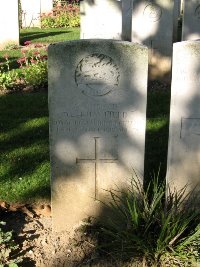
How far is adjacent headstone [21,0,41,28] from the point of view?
1756cm

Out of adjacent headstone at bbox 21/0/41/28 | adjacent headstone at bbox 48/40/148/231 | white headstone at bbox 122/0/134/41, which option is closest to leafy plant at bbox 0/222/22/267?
adjacent headstone at bbox 48/40/148/231

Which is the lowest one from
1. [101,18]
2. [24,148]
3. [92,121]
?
[24,148]

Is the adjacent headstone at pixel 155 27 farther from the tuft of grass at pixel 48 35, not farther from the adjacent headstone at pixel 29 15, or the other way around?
the adjacent headstone at pixel 29 15

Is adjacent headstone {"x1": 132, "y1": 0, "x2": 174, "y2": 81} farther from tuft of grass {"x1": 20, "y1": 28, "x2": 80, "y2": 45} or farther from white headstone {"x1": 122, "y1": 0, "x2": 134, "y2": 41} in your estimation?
tuft of grass {"x1": 20, "y1": 28, "x2": 80, "y2": 45}

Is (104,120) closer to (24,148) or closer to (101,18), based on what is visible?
(24,148)

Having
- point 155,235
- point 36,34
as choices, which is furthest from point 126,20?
point 155,235

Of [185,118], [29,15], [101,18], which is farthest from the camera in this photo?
[29,15]

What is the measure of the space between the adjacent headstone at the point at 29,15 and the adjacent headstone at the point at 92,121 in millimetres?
14796

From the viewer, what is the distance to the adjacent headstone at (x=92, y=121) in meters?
3.40

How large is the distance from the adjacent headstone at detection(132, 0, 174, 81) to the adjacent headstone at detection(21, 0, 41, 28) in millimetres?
9710

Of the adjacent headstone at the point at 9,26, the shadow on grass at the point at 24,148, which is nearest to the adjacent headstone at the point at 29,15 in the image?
the adjacent headstone at the point at 9,26

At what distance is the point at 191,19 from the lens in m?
8.64

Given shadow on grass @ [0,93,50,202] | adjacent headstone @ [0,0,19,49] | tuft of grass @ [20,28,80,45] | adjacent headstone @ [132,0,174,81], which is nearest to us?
shadow on grass @ [0,93,50,202]

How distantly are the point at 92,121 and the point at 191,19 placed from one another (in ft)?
18.9
